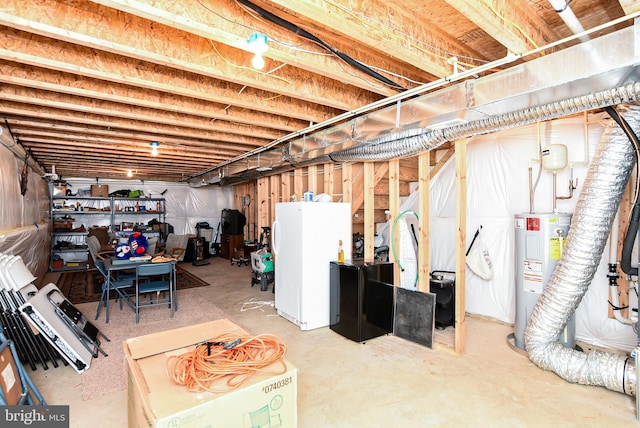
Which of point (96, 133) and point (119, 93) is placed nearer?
point (119, 93)

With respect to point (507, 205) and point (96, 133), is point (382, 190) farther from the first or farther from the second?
point (96, 133)

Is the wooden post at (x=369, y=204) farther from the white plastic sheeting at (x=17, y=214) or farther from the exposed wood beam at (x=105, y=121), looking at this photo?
the white plastic sheeting at (x=17, y=214)

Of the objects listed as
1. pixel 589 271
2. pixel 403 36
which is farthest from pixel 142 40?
pixel 589 271

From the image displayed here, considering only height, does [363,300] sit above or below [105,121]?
below

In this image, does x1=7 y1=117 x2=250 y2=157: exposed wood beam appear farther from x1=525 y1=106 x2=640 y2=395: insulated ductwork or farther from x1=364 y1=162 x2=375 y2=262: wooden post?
x1=525 y1=106 x2=640 y2=395: insulated ductwork

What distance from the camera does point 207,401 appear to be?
1.26m

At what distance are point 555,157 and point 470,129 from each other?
1.23 meters

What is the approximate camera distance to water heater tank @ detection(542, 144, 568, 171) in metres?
3.25

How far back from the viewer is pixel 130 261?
4215 mm

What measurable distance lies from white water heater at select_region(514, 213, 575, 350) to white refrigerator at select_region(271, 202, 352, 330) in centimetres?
→ 189

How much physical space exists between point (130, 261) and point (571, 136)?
5.38 meters

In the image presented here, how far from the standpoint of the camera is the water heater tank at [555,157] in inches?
128

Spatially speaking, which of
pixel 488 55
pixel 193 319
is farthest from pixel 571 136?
pixel 193 319

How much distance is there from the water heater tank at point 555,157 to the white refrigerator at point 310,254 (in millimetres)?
2188
